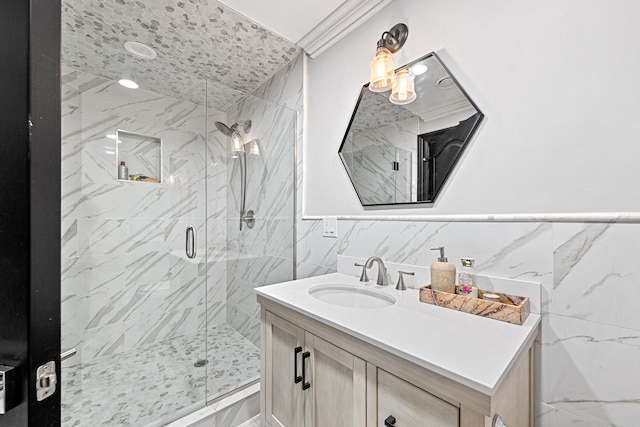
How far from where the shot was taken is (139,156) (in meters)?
2.02

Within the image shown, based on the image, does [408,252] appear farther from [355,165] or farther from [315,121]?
[315,121]

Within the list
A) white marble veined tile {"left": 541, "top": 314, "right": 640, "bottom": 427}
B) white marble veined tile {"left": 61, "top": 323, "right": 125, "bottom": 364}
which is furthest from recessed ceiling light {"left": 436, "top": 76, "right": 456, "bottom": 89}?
white marble veined tile {"left": 61, "top": 323, "right": 125, "bottom": 364}

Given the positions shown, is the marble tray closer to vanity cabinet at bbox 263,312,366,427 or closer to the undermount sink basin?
the undermount sink basin

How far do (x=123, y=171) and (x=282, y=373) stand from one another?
6.19 feet

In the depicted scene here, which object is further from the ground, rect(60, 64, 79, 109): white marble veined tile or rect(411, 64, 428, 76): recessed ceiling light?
rect(60, 64, 79, 109): white marble veined tile

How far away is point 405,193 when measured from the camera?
1320 millimetres

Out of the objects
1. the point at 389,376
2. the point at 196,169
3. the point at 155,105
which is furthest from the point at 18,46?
the point at 155,105

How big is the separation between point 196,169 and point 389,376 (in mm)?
1951

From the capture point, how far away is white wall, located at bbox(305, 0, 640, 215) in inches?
30.9

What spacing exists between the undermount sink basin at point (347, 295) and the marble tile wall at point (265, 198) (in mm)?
723

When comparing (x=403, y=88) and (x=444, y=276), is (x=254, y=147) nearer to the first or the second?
(x=403, y=88)

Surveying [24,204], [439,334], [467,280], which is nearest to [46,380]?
[24,204]

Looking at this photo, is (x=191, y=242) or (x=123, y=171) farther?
(x=191, y=242)

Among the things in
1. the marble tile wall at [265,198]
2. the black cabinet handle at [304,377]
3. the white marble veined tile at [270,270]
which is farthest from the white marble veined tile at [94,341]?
the black cabinet handle at [304,377]
